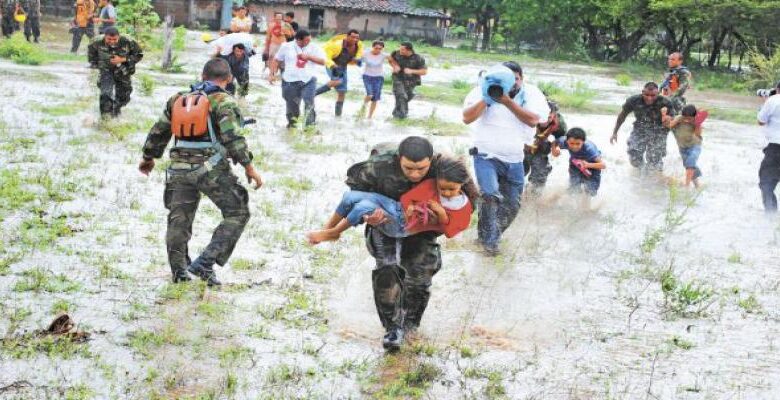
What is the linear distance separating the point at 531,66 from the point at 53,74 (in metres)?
22.2

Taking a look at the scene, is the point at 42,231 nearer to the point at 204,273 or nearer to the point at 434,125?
the point at 204,273

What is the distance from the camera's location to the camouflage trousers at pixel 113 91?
42.0 ft

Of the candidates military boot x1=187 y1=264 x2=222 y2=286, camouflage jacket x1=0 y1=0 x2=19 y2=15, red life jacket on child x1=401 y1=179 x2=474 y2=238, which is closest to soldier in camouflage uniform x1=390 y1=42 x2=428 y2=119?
military boot x1=187 y1=264 x2=222 y2=286

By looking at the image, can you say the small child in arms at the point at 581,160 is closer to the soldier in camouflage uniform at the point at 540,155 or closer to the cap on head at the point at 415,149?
the soldier in camouflage uniform at the point at 540,155

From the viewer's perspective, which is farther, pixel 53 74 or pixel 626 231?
pixel 53 74

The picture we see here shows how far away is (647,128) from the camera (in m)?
12.6

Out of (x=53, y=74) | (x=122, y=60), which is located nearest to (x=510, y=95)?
(x=122, y=60)

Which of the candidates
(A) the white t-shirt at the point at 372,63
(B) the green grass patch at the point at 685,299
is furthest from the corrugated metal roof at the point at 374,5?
(B) the green grass patch at the point at 685,299

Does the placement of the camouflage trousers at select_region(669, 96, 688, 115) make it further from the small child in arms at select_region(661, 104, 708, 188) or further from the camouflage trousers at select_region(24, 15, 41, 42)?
the camouflage trousers at select_region(24, 15, 41, 42)

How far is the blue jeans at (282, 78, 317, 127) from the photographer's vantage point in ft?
45.0

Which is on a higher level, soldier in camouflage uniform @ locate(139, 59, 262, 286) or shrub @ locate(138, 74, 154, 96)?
soldier in camouflage uniform @ locate(139, 59, 262, 286)

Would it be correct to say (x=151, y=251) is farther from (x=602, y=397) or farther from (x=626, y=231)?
(x=626, y=231)

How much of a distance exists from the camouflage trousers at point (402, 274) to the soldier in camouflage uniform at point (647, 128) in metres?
6.86

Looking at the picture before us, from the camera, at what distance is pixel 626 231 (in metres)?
9.63
